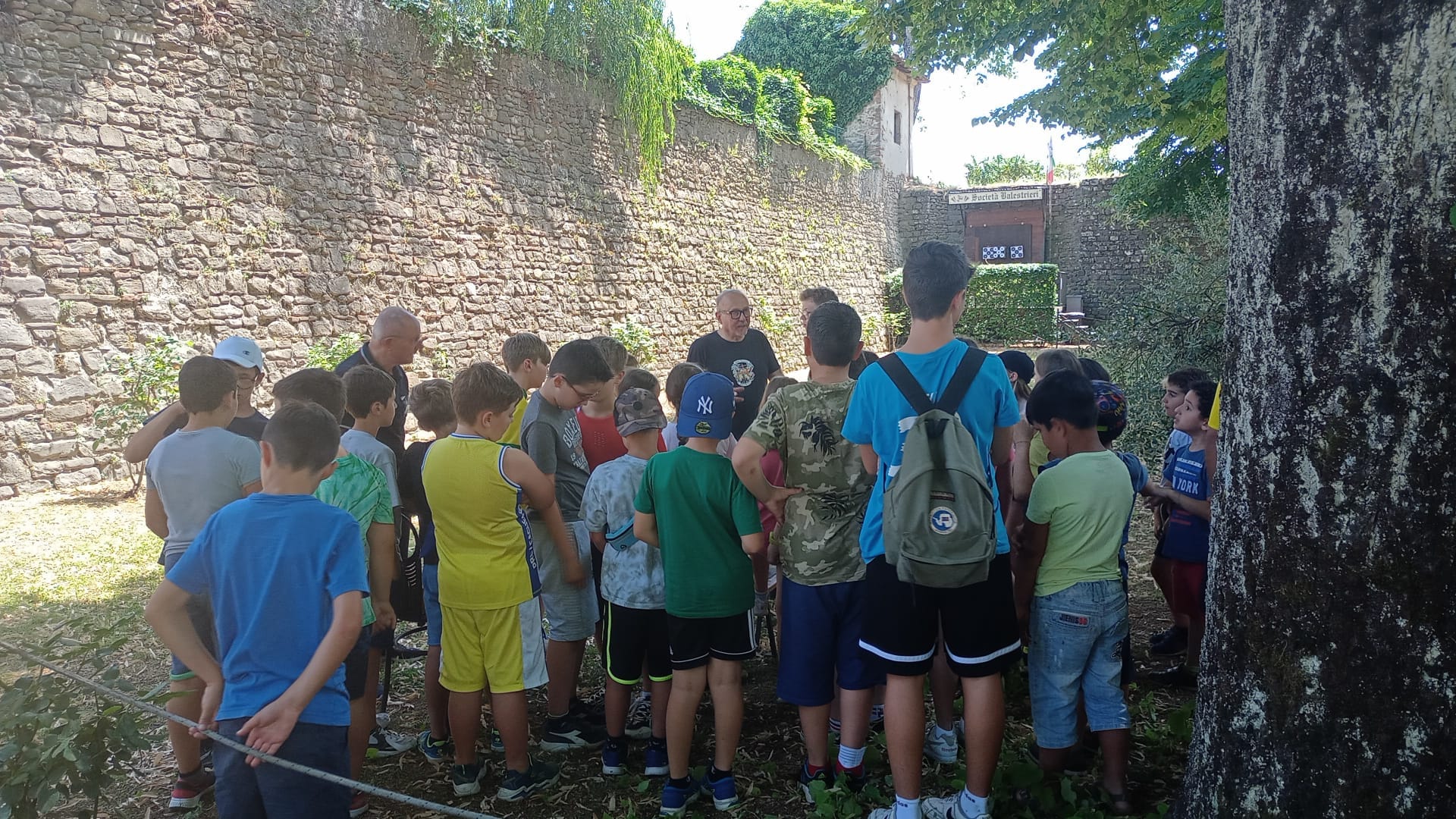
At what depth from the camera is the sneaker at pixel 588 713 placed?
3.67 meters

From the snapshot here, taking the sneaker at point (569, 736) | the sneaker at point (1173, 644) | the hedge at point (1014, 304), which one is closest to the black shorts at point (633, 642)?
the sneaker at point (569, 736)

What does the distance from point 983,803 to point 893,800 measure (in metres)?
0.33

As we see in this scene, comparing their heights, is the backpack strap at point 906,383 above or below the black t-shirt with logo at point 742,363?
above

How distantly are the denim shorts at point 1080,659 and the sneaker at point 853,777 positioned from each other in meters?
0.58

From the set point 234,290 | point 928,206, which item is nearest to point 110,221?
point 234,290

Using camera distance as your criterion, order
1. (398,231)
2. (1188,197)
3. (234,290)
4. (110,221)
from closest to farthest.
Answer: (110,221) → (234,290) → (1188,197) → (398,231)

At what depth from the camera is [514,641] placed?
3117mm

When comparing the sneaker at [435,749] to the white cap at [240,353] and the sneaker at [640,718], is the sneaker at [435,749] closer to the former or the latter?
the sneaker at [640,718]

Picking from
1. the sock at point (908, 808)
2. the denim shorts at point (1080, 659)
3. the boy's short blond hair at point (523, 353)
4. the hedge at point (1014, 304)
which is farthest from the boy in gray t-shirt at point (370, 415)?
the hedge at point (1014, 304)

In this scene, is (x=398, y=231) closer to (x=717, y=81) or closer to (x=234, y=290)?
(x=234, y=290)

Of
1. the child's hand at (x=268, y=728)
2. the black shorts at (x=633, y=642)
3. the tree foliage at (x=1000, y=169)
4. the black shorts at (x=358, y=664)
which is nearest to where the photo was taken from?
the child's hand at (x=268, y=728)

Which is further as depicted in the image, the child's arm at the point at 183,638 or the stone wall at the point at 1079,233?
the stone wall at the point at 1079,233

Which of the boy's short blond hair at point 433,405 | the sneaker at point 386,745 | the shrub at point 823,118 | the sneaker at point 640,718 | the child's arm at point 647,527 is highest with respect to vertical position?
the shrub at point 823,118

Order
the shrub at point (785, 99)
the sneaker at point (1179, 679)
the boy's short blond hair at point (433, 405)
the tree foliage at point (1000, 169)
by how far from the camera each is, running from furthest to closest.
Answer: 1. the tree foliage at point (1000, 169)
2. the shrub at point (785, 99)
3. the sneaker at point (1179, 679)
4. the boy's short blond hair at point (433, 405)
